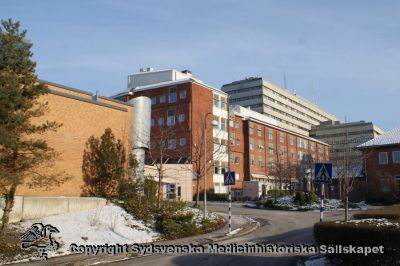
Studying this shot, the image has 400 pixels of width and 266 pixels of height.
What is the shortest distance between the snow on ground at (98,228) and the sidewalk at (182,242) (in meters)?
1.43

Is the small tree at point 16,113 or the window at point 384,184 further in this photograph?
the window at point 384,184

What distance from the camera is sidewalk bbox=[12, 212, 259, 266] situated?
13805 mm

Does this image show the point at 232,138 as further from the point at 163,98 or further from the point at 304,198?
the point at 304,198

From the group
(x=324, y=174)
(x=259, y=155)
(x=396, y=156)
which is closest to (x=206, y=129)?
(x=396, y=156)

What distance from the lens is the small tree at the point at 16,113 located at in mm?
16156

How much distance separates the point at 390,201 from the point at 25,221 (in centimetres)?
3966

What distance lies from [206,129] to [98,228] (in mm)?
38004

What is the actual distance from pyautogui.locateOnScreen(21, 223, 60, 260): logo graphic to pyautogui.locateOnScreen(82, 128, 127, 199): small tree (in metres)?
6.88

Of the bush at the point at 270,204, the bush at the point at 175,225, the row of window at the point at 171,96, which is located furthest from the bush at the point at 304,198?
the row of window at the point at 171,96

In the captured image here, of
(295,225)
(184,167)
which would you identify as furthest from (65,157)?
(184,167)

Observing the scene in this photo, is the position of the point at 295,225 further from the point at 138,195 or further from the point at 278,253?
the point at 278,253

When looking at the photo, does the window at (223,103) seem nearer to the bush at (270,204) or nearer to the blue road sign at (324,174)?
the bush at (270,204)

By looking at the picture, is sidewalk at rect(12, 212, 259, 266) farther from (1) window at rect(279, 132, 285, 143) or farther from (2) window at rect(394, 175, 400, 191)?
(1) window at rect(279, 132, 285, 143)

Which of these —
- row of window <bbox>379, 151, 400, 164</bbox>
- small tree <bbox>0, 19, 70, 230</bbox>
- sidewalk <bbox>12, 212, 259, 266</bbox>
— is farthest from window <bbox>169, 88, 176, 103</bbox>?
small tree <bbox>0, 19, 70, 230</bbox>
